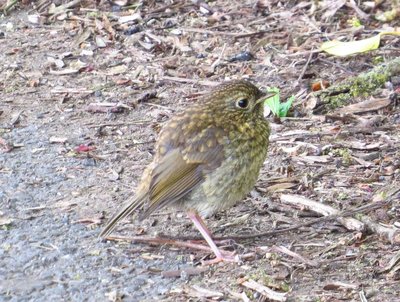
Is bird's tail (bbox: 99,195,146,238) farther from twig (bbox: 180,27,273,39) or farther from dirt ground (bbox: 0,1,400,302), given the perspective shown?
twig (bbox: 180,27,273,39)

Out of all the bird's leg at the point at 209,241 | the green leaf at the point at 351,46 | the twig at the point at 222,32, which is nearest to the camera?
the bird's leg at the point at 209,241

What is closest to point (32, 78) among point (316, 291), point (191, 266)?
point (191, 266)

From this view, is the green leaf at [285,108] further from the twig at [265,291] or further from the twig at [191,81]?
the twig at [265,291]

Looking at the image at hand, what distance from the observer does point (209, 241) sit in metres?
6.51

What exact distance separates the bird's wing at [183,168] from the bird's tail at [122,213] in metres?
0.13

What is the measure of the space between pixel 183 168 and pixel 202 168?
0.13 metres

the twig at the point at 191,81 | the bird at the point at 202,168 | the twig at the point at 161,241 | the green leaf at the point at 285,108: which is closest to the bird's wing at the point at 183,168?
the bird at the point at 202,168

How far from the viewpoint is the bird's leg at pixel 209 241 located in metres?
6.40

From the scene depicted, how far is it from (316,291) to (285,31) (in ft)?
16.1

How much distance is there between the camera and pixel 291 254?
633 centimetres

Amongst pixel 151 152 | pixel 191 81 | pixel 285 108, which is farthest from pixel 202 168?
pixel 191 81

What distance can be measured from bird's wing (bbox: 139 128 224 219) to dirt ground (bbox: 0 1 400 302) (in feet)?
1.28

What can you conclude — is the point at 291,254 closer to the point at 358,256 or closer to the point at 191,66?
the point at 358,256

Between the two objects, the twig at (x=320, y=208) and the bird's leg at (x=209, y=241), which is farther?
the twig at (x=320, y=208)
